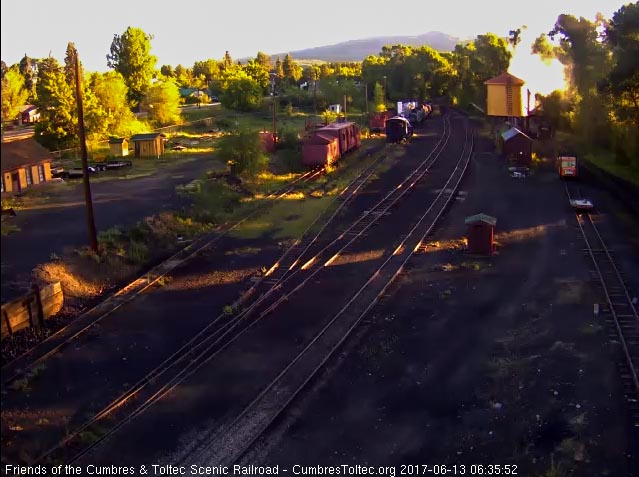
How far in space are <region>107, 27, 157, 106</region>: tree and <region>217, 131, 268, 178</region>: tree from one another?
1478 inches

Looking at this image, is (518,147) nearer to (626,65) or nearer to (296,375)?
(626,65)

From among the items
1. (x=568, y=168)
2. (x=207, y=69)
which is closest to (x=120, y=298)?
(x=568, y=168)

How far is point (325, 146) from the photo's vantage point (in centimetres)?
3638

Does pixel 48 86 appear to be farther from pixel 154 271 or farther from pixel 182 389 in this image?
pixel 182 389

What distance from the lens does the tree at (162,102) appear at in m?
59.6

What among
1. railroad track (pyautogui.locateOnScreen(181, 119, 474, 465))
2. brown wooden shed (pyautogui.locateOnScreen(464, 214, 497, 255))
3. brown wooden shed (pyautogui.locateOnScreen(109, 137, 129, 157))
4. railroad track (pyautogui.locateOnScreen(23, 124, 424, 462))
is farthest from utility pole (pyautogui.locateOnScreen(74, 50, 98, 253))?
brown wooden shed (pyautogui.locateOnScreen(109, 137, 129, 157))

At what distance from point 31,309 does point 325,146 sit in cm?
2397

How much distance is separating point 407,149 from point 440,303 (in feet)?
112

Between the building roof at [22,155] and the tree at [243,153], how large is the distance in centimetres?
883

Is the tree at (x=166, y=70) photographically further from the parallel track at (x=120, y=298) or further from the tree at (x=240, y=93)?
the parallel track at (x=120, y=298)

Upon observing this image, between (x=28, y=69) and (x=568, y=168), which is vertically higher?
(x=28, y=69)

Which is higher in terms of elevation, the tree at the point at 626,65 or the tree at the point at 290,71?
the tree at the point at 290,71

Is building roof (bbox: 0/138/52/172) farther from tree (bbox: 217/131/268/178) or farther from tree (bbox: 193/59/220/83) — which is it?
tree (bbox: 193/59/220/83)

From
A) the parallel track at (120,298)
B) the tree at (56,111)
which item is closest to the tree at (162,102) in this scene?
the tree at (56,111)
